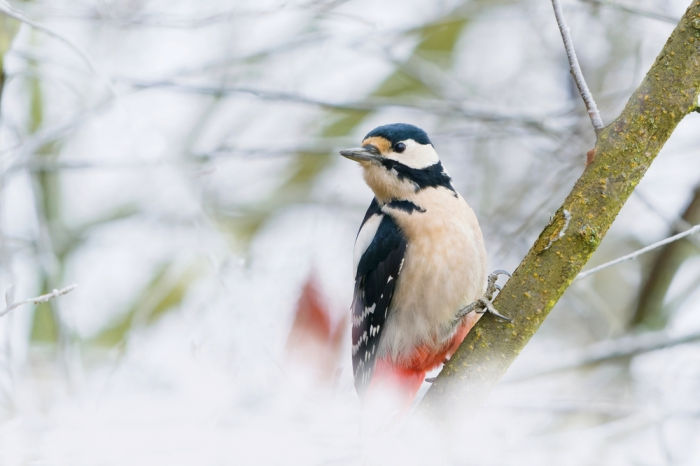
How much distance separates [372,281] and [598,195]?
134 cm

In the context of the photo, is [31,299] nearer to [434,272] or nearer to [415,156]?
[434,272]

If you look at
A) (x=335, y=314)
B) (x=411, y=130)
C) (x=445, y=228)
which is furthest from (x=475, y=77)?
(x=335, y=314)

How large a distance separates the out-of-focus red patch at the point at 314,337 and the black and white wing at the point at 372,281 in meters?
1.52

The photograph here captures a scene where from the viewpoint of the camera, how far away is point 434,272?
2.98 m

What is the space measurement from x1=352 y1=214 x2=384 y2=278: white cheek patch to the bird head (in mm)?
95

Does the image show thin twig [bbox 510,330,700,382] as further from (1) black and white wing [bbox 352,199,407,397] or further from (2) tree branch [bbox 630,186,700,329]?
(1) black and white wing [bbox 352,199,407,397]

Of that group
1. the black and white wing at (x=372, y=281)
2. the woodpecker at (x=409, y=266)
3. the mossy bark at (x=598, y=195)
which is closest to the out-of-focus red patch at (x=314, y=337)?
the mossy bark at (x=598, y=195)

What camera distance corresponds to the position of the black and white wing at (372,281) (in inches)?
121

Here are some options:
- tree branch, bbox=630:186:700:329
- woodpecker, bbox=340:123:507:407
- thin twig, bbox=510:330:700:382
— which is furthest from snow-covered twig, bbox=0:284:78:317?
tree branch, bbox=630:186:700:329

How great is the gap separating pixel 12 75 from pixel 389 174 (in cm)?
180

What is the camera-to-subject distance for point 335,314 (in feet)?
5.22

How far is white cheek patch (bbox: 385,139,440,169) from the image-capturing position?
320 centimetres

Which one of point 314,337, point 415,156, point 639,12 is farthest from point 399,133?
point 314,337

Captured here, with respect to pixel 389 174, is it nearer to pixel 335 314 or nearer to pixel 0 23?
pixel 335 314
